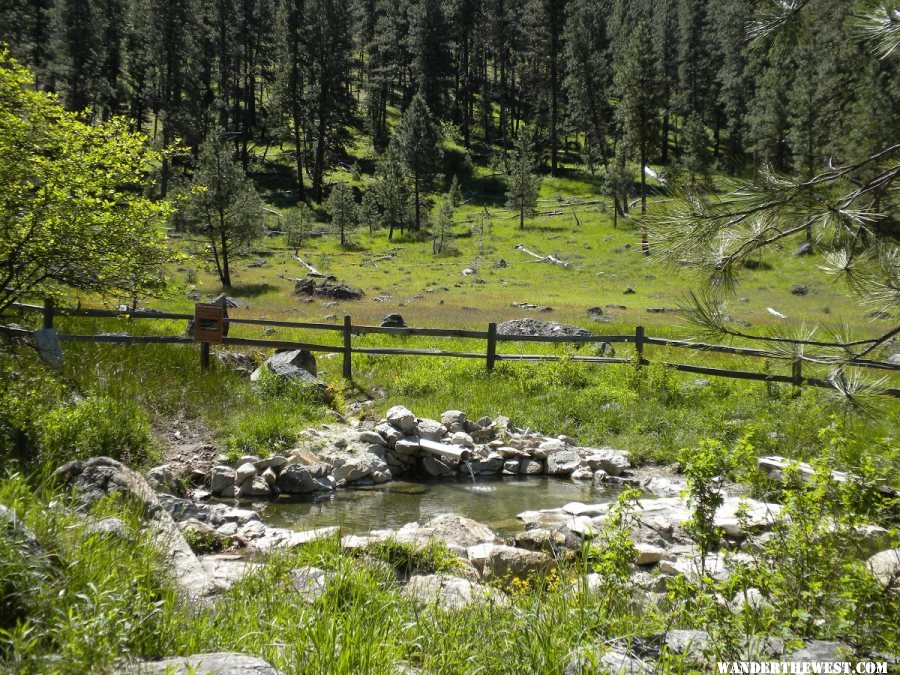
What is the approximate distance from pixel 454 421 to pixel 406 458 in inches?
60.4

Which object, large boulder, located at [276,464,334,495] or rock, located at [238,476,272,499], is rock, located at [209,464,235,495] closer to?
rock, located at [238,476,272,499]

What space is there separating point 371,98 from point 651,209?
78746 mm

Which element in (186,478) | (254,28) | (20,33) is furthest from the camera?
(254,28)

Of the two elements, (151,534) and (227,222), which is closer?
(151,534)

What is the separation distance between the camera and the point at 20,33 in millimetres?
57656

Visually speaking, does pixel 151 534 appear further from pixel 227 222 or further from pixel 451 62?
pixel 451 62

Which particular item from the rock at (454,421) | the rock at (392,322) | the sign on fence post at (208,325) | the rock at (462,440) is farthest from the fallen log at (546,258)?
the sign on fence post at (208,325)

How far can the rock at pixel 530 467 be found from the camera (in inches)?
411

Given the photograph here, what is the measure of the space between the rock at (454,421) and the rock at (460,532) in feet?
14.0

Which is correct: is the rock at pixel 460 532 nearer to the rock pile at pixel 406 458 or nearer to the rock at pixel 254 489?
the rock pile at pixel 406 458

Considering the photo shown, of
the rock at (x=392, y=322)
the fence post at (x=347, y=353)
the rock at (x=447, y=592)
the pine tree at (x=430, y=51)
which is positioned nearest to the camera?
the rock at (x=447, y=592)

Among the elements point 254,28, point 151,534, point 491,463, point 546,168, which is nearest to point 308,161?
point 254,28

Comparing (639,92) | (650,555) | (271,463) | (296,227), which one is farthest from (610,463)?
(639,92)

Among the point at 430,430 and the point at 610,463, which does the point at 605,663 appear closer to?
the point at 610,463
